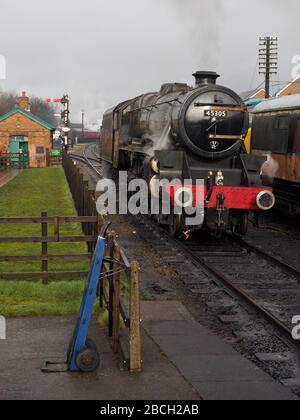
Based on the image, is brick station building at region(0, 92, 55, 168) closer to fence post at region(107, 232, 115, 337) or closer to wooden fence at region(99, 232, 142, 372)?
fence post at region(107, 232, 115, 337)

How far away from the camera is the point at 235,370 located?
17.3 ft

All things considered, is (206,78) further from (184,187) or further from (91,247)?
(91,247)

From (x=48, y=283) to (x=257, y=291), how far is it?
124 inches

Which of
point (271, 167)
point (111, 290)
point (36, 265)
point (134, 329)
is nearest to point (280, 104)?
point (271, 167)

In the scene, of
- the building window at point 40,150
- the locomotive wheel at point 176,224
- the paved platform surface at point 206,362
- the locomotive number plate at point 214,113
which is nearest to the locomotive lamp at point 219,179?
the locomotive wheel at point 176,224

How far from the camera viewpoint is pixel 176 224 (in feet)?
A: 38.2

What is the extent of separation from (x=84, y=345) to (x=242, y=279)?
4420 mm

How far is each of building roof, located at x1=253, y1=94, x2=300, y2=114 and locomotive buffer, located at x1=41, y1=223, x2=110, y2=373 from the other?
33.0 ft

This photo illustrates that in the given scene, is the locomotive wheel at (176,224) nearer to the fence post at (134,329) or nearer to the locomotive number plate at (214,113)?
the locomotive number plate at (214,113)

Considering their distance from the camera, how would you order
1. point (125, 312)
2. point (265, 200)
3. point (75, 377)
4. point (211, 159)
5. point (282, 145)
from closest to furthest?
point (75, 377)
point (125, 312)
point (265, 200)
point (211, 159)
point (282, 145)

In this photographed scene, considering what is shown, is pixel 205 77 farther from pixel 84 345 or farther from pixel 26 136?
pixel 26 136

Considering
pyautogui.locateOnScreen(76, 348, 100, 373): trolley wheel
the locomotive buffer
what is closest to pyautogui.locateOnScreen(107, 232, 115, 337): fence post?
the locomotive buffer

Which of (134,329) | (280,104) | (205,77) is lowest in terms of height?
(134,329)
